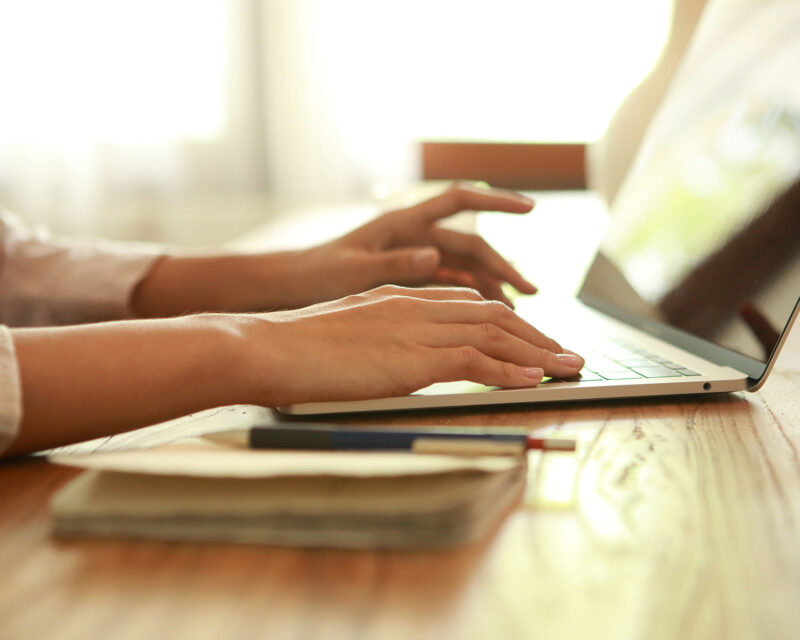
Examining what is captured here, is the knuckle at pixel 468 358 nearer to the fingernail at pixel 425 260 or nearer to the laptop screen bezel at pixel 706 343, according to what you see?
the laptop screen bezel at pixel 706 343

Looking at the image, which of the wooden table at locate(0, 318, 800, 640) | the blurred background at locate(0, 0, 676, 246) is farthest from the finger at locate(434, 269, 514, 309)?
the blurred background at locate(0, 0, 676, 246)

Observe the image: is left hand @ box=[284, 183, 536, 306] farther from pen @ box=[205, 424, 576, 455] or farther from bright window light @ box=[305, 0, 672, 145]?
bright window light @ box=[305, 0, 672, 145]

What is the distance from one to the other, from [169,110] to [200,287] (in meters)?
1.97

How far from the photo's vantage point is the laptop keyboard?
0.59 m

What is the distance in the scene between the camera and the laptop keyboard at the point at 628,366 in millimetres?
586

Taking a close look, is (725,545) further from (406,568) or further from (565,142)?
(565,142)

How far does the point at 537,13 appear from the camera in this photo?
2738 mm

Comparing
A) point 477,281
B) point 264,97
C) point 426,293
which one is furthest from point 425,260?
A: point 264,97

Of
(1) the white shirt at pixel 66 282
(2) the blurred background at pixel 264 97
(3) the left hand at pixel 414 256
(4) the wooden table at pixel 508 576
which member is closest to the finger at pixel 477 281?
(3) the left hand at pixel 414 256

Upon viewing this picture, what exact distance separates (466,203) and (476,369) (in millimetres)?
376

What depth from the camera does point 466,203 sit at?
888 mm

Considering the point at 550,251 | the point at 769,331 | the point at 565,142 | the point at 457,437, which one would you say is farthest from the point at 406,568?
the point at 565,142

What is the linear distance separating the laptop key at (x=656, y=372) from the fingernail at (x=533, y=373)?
3.3 inches

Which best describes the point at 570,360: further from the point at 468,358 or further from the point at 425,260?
the point at 425,260
